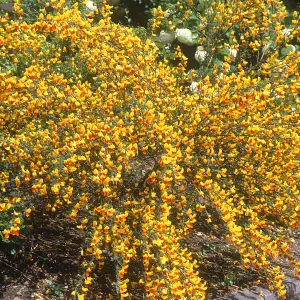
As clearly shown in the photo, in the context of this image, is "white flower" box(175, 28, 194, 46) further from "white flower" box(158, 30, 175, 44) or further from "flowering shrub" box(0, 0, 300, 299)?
"flowering shrub" box(0, 0, 300, 299)

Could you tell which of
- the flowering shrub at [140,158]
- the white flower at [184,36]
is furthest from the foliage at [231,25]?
the flowering shrub at [140,158]

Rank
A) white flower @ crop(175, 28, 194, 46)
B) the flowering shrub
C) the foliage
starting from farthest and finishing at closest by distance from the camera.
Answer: white flower @ crop(175, 28, 194, 46), the foliage, the flowering shrub

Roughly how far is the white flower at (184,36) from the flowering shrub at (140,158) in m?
2.61

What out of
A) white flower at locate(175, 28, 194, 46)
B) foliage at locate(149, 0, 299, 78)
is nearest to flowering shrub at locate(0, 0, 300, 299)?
foliage at locate(149, 0, 299, 78)

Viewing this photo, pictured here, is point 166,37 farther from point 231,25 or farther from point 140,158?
point 140,158

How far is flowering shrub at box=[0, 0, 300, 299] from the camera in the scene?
124 inches

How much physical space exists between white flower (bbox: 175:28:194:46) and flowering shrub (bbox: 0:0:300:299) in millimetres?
2614

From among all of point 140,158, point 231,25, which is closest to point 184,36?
point 231,25

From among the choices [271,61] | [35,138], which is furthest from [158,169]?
[271,61]

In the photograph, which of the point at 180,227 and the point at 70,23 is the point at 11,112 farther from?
the point at 180,227

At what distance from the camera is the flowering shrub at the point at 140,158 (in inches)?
124

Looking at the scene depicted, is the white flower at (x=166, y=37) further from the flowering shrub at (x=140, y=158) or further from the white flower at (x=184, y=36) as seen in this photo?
the flowering shrub at (x=140, y=158)

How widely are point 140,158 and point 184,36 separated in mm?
3465

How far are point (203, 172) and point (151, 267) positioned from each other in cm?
77
